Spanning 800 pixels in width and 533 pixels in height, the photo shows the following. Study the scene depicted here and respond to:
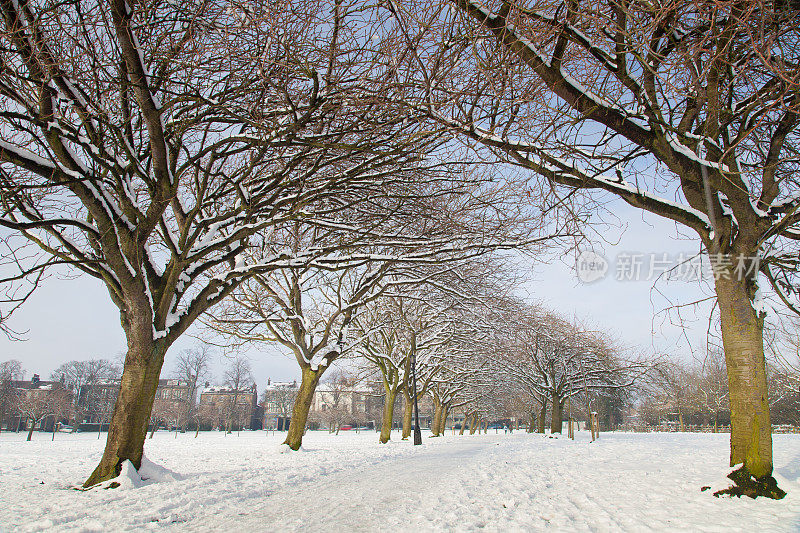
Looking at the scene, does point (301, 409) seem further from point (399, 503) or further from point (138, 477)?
point (399, 503)

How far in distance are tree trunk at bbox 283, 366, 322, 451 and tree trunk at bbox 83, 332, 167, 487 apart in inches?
281

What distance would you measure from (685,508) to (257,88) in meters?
6.60

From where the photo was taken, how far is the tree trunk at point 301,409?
518 inches

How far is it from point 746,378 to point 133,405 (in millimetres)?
7848

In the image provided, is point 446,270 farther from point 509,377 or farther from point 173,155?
point 509,377

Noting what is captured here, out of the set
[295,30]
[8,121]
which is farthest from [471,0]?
[8,121]

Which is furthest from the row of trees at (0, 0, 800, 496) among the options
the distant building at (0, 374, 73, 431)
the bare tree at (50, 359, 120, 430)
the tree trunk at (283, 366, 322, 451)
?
the bare tree at (50, 359, 120, 430)

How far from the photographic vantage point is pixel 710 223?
5188 millimetres

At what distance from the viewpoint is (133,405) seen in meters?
6.08

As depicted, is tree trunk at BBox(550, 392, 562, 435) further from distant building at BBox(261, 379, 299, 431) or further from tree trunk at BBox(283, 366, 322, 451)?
distant building at BBox(261, 379, 299, 431)

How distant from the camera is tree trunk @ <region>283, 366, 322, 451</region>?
13.2 meters

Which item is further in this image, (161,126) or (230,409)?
(230,409)

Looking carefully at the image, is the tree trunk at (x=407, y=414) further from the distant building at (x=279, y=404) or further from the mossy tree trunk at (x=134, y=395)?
the distant building at (x=279, y=404)

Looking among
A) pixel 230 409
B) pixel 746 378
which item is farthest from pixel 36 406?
pixel 746 378
